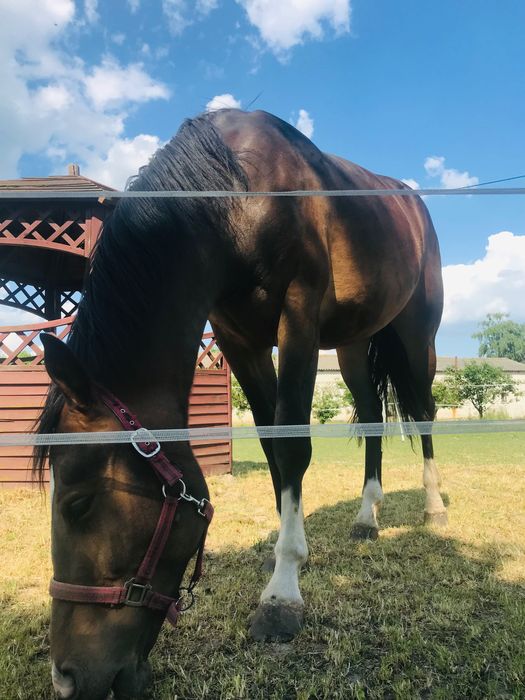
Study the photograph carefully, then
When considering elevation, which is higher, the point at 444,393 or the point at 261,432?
the point at 444,393

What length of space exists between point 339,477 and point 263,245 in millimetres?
5482

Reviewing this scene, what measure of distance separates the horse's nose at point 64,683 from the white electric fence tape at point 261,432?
1.91 feet

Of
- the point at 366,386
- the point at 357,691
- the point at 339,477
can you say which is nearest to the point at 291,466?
the point at 357,691

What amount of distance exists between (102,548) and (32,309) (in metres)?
9.30

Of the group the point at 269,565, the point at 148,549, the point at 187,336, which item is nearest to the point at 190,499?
the point at 148,549

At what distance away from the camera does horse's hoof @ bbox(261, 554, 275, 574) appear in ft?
8.86

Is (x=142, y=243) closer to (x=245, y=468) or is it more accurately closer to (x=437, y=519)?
(x=437, y=519)

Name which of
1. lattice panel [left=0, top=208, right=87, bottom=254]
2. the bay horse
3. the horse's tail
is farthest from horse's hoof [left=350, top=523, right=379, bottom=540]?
lattice panel [left=0, top=208, right=87, bottom=254]

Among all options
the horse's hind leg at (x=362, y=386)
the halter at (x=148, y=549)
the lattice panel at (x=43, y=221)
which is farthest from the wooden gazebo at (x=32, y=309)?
the halter at (x=148, y=549)

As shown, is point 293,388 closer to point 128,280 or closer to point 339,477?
point 128,280

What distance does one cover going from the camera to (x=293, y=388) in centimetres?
225

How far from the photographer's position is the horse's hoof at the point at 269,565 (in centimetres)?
270

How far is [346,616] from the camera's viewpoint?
2.09m

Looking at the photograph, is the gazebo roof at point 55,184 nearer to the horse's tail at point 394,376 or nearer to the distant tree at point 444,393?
the horse's tail at point 394,376
